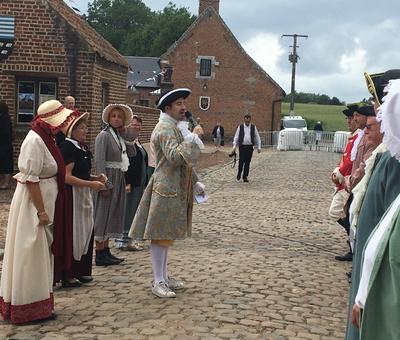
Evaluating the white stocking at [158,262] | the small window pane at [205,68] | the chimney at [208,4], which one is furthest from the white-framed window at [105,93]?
the chimney at [208,4]

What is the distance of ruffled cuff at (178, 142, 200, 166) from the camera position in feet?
18.7

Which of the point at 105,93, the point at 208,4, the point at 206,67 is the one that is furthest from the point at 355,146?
the point at 208,4

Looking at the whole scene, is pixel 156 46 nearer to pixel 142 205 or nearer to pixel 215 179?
pixel 215 179

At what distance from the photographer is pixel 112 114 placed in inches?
297

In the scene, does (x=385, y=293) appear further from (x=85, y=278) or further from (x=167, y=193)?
(x=85, y=278)

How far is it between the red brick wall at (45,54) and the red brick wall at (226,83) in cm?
3218

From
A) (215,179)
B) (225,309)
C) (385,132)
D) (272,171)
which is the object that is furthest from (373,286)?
(272,171)

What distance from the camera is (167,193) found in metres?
5.92

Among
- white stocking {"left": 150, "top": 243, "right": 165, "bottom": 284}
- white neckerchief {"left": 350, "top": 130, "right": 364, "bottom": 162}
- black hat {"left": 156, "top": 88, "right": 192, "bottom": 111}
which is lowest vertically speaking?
white stocking {"left": 150, "top": 243, "right": 165, "bottom": 284}

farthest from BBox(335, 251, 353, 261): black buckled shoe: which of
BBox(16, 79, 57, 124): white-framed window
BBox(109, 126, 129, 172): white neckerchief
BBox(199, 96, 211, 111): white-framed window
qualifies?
BBox(199, 96, 211, 111): white-framed window

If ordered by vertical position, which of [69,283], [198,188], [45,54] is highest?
[45,54]

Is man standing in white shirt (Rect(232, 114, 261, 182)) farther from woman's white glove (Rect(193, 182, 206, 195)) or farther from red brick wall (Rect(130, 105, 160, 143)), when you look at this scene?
woman's white glove (Rect(193, 182, 206, 195))

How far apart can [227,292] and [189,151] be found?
145 cm

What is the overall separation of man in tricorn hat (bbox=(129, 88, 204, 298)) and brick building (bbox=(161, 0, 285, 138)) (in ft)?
133
